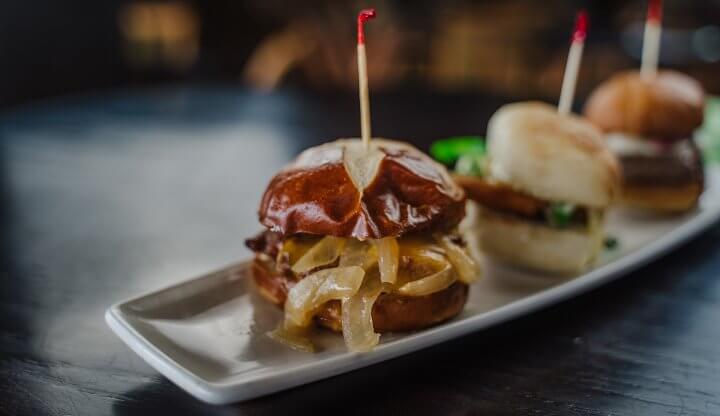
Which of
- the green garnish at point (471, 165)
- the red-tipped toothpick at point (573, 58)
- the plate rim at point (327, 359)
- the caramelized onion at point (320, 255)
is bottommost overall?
the plate rim at point (327, 359)

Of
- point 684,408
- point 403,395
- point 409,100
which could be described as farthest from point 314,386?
point 409,100

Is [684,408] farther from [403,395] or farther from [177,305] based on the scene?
[177,305]

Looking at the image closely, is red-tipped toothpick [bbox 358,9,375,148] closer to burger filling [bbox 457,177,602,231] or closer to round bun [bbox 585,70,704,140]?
burger filling [bbox 457,177,602,231]

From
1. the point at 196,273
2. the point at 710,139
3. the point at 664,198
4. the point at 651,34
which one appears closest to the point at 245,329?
the point at 196,273

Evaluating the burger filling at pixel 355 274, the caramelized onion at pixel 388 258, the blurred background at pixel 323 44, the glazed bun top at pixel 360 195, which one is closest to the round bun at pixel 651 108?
→ the glazed bun top at pixel 360 195

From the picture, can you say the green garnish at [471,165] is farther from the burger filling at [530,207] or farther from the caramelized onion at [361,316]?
the caramelized onion at [361,316]

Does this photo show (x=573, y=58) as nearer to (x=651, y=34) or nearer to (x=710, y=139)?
(x=651, y=34)
